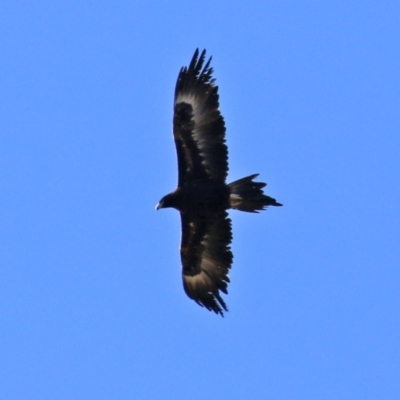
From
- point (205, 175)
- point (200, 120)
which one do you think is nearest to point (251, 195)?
point (205, 175)

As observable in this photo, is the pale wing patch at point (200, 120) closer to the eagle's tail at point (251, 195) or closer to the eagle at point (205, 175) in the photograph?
the eagle at point (205, 175)

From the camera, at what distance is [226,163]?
24.9 meters

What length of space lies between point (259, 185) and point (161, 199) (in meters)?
1.80

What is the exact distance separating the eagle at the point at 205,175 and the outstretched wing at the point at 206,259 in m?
0.02

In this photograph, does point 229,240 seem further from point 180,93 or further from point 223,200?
point 180,93

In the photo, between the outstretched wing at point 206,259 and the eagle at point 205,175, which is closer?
the eagle at point 205,175

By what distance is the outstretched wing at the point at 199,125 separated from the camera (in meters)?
24.8

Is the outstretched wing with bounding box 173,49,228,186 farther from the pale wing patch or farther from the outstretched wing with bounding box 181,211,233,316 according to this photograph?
the outstretched wing with bounding box 181,211,233,316

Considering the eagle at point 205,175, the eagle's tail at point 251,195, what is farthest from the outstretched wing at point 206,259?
the eagle's tail at point 251,195

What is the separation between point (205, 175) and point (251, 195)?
35.0 inches

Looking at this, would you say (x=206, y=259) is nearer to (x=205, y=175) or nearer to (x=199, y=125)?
(x=205, y=175)

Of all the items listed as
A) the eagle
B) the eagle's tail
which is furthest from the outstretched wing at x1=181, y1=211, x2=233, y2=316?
the eagle's tail

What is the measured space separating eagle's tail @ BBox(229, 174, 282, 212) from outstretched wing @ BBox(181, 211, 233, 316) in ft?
2.92

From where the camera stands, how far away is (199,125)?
977 inches
